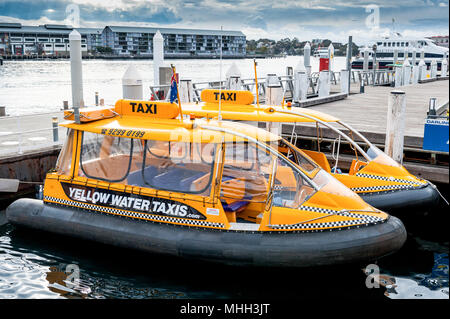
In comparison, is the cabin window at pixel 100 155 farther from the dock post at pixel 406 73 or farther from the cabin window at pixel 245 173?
the dock post at pixel 406 73

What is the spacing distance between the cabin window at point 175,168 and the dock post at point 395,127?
16.3 feet

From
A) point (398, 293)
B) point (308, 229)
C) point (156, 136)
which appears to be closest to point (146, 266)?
point (156, 136)

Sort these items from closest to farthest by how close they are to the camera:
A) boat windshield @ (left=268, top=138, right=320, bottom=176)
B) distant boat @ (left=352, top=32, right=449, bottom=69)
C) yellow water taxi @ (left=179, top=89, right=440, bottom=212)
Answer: boat windshield @ (left=268, top=138, right=320, bottom=176), yellow water taxi @ (left=179, top=89, right=440, bottom=212), distant boat @ (left=352, top=32, right=449, bottom=69)

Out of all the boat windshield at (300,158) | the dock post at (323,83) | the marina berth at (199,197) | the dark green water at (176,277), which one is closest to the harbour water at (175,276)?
the dark green water at (176,277)

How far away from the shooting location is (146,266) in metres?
7.94

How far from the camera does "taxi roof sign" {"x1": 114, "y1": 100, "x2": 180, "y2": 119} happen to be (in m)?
8.20

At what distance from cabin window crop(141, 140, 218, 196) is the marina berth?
0.6 inches

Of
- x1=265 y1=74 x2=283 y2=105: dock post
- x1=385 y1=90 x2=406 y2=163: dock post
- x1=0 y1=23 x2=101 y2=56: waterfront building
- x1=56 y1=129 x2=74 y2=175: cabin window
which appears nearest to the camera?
x1=56 y1=129 x2=74 y2=175: cabin window

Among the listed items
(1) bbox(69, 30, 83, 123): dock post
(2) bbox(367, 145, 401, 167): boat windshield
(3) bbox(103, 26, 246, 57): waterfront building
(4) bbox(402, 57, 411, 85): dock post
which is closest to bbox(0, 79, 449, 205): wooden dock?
(1) bbox(69, 30, 83, 123): dock post

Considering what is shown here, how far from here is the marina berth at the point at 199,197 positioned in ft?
23.1

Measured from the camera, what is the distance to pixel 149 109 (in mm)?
8344

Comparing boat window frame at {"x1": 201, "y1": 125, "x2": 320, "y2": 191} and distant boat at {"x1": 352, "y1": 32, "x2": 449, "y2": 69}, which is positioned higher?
distant boat at {"x1": 352, "y1": 32, "x2": 449, "y2": 69}

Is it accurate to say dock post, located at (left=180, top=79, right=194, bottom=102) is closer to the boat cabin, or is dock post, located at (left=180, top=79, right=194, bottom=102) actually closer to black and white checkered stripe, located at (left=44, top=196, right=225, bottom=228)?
the boat cabin
